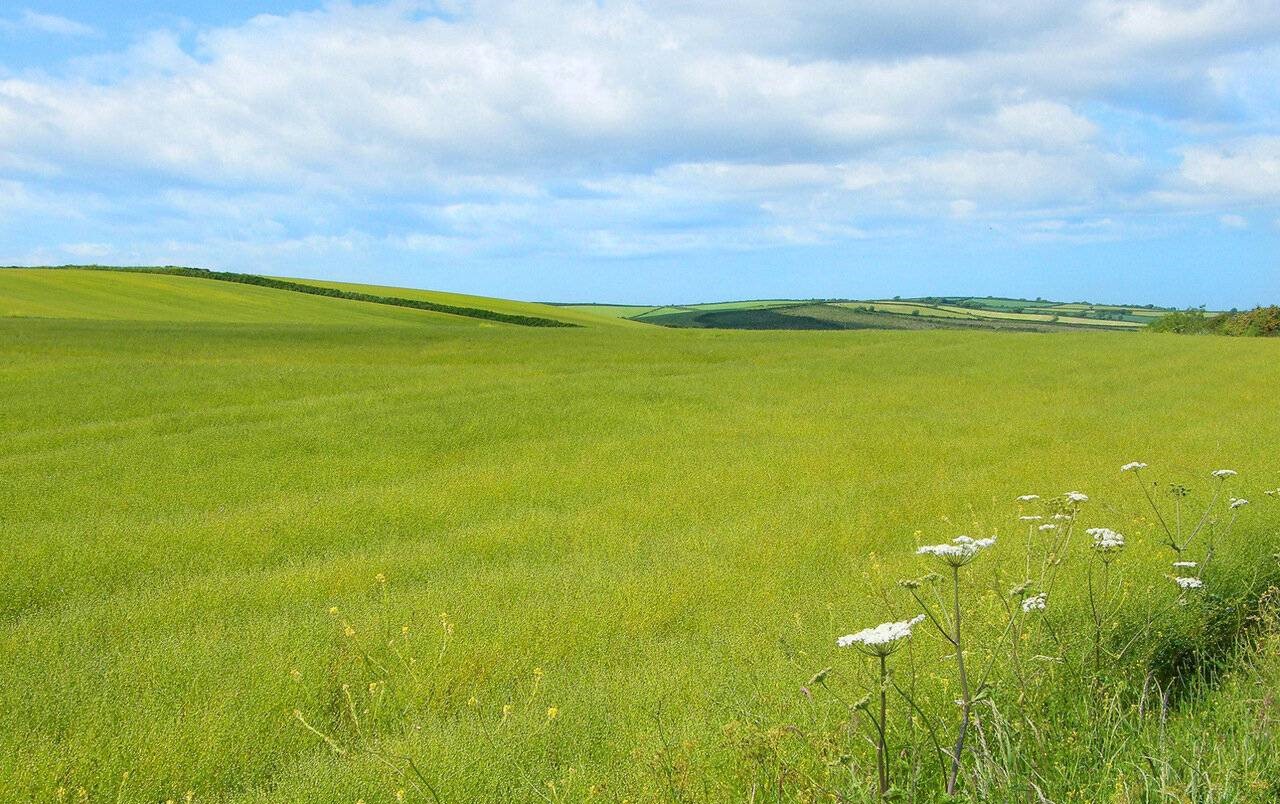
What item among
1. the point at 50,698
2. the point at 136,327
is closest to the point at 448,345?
the point at 136,327

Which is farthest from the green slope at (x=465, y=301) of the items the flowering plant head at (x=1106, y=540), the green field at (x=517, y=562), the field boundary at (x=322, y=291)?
the flowering plant head at (x=1106, y=540)

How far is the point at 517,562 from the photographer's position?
7574 mm

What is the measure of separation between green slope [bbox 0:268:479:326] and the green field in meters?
25.6

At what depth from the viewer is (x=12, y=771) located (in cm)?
428

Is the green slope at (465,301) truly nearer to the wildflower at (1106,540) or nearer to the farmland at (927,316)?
the farmland at (927,316)

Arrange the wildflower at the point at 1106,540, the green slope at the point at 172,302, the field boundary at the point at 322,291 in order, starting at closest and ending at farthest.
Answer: the wildflower at the point at 1106,540, the green slope at the point at 172,302, the field boundary at the point at 322,291

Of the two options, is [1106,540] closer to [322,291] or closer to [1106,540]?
[1106,540]

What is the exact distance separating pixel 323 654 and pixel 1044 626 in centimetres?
438

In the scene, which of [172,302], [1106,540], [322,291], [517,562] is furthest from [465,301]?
[1106,540]

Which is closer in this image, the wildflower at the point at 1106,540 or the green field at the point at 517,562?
the green field at the point at 517,562

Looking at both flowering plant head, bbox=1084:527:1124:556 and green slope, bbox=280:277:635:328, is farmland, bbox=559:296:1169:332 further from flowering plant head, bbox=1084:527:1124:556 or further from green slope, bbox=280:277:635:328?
flowering plant head, bbox=1084:527:1124:556

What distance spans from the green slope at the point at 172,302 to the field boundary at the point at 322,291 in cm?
354

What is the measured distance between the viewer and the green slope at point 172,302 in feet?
137

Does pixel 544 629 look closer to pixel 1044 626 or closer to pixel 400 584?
pixel 400 584
